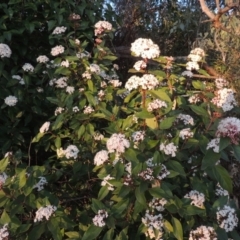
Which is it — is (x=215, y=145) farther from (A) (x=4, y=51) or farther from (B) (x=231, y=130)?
(A) (x=4, y=51)

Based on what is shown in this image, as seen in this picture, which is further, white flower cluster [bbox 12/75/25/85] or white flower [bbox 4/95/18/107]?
white flower cluster [bbox 12/75/25/85]

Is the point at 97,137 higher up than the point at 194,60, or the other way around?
the point at 194,60

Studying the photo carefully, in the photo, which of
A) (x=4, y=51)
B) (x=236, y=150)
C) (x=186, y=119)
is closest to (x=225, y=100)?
(x=186, y=119)

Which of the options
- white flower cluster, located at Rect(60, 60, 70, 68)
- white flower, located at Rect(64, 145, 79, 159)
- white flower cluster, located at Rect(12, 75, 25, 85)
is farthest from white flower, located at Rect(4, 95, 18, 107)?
white flower, located at Rect(64, 145, 79, 159)

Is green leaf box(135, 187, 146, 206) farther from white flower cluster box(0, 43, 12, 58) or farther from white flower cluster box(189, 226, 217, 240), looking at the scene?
white flower cluster box(0, 43, 12, 58)

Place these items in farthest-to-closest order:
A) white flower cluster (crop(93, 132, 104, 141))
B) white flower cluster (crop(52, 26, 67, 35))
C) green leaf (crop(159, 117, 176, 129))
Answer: white flower cluster (crop(52, 26, 67, 35))
white flower cluster (crop(93, 132, 104, 141))
green leaf (crop(159, 117, 176, 129))

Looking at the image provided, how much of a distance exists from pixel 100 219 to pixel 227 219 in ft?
1.60

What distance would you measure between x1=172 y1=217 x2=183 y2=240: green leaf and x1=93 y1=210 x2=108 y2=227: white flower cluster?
0.26 metres

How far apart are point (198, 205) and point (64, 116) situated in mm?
1126

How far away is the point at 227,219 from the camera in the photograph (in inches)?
66.4

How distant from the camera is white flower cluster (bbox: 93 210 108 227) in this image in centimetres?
162

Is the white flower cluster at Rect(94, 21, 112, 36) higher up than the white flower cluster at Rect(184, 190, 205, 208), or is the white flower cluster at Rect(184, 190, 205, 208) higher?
the white flower cluster at Rect(94, 21, 112, 36)

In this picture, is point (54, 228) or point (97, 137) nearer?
point (54, 228)

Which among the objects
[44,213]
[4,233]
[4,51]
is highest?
[4,51]
